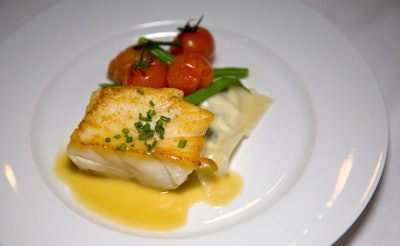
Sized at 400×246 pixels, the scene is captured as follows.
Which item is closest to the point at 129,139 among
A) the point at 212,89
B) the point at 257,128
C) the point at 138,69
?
the point at 138,69

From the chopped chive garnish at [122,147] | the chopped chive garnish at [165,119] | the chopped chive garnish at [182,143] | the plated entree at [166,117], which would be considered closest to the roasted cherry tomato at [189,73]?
the plated entree at [166,117]

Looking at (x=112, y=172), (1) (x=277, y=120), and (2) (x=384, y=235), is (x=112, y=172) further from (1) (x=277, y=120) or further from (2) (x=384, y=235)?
(2) (x=384, y=235)

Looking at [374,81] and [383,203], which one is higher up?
[374,81]

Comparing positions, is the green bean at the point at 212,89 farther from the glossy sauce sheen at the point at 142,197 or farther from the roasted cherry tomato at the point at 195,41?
the glossy sauce sheen at the point at 142,197

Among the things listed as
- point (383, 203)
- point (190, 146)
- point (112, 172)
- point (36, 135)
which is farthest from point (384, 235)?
point (36, 135)

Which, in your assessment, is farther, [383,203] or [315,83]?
[315,83]
